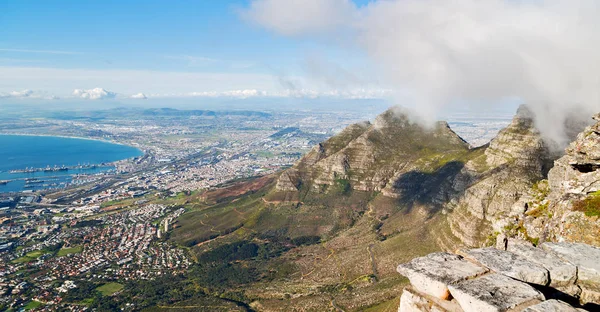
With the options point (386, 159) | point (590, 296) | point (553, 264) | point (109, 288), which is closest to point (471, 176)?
point (386, 159)

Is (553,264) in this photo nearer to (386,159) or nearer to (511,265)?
(511,265)

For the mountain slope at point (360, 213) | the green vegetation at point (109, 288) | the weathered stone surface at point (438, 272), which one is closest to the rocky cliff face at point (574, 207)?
the mountain slope at point (360, 213)

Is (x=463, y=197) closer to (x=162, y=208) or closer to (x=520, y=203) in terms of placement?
(x=520, y=203)

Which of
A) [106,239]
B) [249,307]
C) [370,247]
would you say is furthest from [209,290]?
[106,239]

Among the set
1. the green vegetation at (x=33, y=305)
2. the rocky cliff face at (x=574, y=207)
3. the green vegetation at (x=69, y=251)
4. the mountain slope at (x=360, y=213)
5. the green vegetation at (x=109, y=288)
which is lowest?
the green vegetation at (x=69, y=251)

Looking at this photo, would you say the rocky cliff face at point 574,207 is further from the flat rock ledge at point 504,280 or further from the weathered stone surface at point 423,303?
the weathered stone surface at point 423,303

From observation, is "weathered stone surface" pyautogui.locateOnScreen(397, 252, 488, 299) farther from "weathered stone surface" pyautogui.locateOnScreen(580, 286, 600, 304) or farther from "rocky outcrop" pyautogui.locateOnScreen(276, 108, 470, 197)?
"rocky outcrop" pyautogui.locateOnScreen(276, 108, 470, 197)
